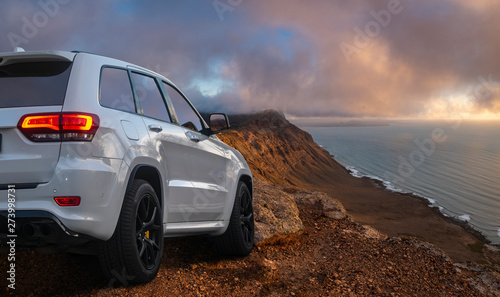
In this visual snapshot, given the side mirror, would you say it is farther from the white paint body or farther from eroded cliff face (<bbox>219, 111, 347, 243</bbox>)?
eroded cliff face (<bbox>219, 111, 347, 243</bbox>)

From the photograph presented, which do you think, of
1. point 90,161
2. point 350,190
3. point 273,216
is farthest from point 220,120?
point 350,190

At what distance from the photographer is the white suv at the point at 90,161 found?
2.47 m

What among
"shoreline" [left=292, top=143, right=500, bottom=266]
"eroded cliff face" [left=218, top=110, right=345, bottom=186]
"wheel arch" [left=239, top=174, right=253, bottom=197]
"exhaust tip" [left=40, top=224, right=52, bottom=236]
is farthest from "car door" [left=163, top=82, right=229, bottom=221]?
"eroded cliff face" [left=218, top=110, right=345, bottom=186]

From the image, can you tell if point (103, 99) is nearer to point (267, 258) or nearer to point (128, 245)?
point (128, 245)

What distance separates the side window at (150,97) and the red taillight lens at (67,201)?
3.76 feet

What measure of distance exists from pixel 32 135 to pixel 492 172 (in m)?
138

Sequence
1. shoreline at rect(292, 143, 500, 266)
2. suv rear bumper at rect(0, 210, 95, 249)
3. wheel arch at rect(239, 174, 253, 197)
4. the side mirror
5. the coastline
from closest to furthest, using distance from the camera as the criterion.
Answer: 1. suv rear bumper at rect(0, 210, 95, 249)
2. the side mirror
3. wheel arch at rect(239, 174, 253, 197)
4. shoreline at rect(292, 143, 500, 266)
5. the coastline

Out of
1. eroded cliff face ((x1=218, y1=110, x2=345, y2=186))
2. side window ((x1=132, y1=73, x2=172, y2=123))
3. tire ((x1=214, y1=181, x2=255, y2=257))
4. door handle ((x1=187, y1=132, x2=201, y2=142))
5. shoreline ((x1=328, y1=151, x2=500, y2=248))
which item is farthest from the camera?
eroded cliff face ((x1=218, y1=110, x2=345, y2=186))

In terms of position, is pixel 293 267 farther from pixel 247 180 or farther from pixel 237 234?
pixel 247 180

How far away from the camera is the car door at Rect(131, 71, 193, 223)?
11.0 ft

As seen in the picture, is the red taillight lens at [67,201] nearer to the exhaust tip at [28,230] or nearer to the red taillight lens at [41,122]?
the exhaust tip at [28,230]

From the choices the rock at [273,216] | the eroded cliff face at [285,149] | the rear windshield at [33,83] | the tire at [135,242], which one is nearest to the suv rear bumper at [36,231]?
the tire at [135,242]

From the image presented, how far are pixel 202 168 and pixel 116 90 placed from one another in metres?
1.36

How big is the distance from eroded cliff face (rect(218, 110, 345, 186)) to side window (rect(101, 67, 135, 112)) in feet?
279
